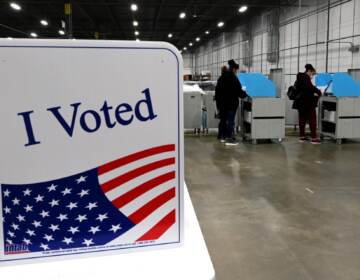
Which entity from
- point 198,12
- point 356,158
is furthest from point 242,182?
point 198,12

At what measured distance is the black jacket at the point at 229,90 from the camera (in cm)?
737

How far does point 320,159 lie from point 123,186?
5782 mm

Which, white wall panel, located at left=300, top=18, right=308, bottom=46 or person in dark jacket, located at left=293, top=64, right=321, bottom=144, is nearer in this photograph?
person in dark jacket, located at left=293, top=64, right=321, bottom=144

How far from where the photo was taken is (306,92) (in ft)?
24.8

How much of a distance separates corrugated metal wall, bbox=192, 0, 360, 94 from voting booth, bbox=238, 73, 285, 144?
2.72 meters

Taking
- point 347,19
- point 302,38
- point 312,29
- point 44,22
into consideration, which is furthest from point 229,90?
point 44,22

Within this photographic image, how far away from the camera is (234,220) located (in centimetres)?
347

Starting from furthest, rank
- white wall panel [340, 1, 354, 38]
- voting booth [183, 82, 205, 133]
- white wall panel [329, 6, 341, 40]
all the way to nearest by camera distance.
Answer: white wall panel [329, 6, 341, 40]
white wall panel [340, 1, 354, 38]
voting booth [183, 82, 205, 133]

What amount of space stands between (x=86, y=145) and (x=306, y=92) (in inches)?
290

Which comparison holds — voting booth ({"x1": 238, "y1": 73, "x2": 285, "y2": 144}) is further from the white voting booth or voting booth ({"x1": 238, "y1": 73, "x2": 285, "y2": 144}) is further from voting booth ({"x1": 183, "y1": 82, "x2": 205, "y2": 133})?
the white voting booth

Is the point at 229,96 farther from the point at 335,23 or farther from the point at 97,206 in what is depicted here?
the point at 97,206

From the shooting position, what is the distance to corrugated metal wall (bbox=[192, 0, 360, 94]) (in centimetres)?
1148

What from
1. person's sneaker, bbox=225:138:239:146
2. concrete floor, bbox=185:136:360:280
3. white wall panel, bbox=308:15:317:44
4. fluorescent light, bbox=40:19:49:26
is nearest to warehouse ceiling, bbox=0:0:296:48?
fluorescent light, bbox=40:19:49:26

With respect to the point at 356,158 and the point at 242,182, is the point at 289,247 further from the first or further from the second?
the point at 356,158
